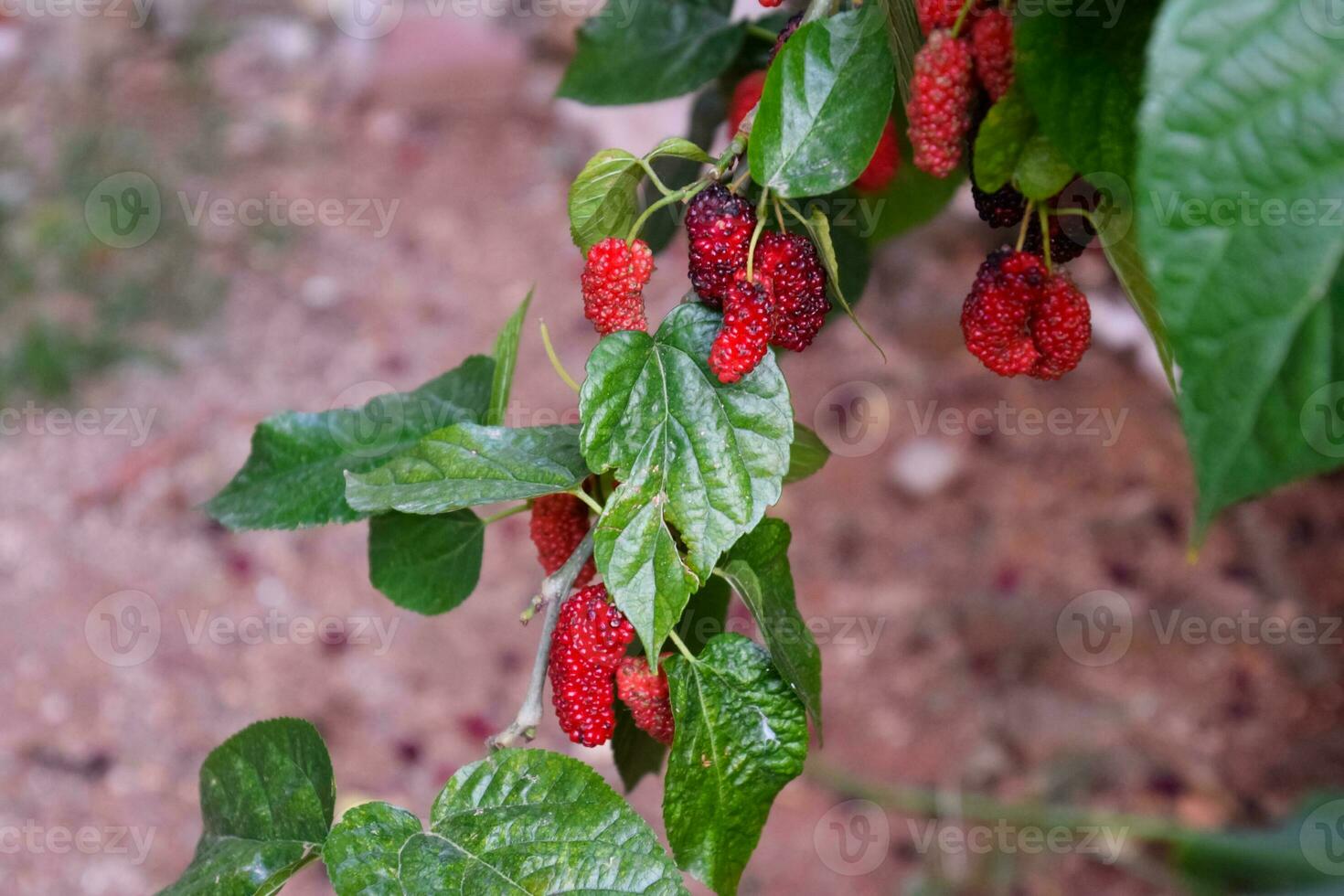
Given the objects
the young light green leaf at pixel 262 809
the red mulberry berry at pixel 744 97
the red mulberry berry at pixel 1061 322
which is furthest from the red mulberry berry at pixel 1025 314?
the young light green leaf at pixel 262 809

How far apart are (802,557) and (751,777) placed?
1507 mm

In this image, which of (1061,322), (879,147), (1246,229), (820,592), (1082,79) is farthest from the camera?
(820,592)

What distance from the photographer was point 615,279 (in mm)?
601

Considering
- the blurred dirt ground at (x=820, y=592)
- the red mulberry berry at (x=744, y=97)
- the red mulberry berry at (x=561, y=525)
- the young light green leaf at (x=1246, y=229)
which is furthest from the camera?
the blurred dirt ground at (x=820, y=592)

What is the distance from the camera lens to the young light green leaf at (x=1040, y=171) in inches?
21.6

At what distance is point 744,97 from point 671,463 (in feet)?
1.46

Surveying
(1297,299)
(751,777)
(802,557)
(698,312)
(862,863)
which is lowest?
(862,863)

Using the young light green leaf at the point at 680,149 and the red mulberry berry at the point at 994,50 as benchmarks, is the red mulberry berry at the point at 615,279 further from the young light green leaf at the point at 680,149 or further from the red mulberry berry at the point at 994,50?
the red mulberry berry at the point at 994,50

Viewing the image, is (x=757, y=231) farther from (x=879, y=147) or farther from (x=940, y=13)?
(x=879, y=147)

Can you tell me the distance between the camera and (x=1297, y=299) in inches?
13.9

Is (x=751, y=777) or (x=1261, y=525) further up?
(x=751, y=777)

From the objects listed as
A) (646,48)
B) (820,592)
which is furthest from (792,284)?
(820,592)

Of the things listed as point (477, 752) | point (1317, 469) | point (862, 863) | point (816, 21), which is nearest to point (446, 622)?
point (477, 752)

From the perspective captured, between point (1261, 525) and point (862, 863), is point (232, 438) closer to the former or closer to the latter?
point (862, 863)
